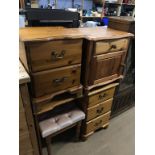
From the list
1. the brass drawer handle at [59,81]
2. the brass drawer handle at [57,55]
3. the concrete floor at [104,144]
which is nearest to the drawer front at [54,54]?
the brass drawer handle at [57,55]

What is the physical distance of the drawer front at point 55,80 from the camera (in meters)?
0.90

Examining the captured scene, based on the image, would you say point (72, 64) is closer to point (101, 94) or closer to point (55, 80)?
point (55, 80)

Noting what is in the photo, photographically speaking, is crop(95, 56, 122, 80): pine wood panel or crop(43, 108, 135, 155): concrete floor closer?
crop(95, 56, 122, 80): pine wood panel

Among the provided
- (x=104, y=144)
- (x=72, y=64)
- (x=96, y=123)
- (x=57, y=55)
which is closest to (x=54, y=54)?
(x=57, y=55)

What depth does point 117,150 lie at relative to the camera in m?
1.46

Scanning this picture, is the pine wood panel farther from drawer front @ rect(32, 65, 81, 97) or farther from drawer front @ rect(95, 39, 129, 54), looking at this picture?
drawer front @ rect(32, 65, 81, 97)

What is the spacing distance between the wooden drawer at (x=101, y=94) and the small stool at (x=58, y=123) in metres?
0.15

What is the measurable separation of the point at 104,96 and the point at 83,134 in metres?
0.47

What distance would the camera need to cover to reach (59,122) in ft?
3.92

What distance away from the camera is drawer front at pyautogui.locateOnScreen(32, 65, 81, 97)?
2.96ft

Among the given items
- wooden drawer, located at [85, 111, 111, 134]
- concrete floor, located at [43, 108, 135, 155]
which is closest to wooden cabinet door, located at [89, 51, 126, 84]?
wooden drawer, located at [85, 111, 111, 134]

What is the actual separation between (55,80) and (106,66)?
454 millimetres

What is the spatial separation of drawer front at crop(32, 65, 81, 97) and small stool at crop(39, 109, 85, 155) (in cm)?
32
